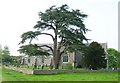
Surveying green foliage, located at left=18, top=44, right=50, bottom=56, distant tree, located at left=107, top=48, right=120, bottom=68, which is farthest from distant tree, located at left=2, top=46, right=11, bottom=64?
green foliage, located at left=18, top=44, right=50, bottom=56

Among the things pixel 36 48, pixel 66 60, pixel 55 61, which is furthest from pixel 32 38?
pixel 66 60

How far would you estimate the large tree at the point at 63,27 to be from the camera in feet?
139

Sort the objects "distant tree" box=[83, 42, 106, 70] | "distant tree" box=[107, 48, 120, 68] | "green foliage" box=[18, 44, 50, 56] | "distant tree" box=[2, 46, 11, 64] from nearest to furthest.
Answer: "green foliage" box=[18, 44, 50, 56] → "distant tree" box=[83, 42, 106, 70] → "distant tree" box=[107, 48, 120, 68] → "distant tree" box=[2, 46, 11, 64]

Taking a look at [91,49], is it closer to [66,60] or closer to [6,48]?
[66,60]

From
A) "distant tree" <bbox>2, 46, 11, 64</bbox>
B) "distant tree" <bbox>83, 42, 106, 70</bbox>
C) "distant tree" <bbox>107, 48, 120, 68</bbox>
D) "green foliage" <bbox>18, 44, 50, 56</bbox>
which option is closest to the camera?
"green foliage" <bbox>18, 44, 50, 56</bbox>

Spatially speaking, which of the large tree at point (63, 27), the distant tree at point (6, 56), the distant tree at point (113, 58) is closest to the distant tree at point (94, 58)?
the large tree at point (63, 27)

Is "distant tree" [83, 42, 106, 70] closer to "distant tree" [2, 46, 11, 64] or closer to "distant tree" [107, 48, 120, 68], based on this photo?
"distant tree" [107, 48, 120, 68]

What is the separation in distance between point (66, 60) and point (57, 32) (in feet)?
77.5

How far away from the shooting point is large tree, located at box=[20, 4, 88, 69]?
139 feet

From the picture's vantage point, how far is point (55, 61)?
45.4m

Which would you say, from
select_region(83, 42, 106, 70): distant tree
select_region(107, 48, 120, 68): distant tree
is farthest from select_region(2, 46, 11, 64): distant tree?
select_region(83, 42, 106, 70): distant tree

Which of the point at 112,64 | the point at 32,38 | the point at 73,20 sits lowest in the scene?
the point at 112,64

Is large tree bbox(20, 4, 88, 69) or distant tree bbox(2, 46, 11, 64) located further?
distant tree bbox(2, 46, 11, 64)

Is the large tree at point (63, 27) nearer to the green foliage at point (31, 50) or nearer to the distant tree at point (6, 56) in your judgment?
the green foliage at point (31, 50)
